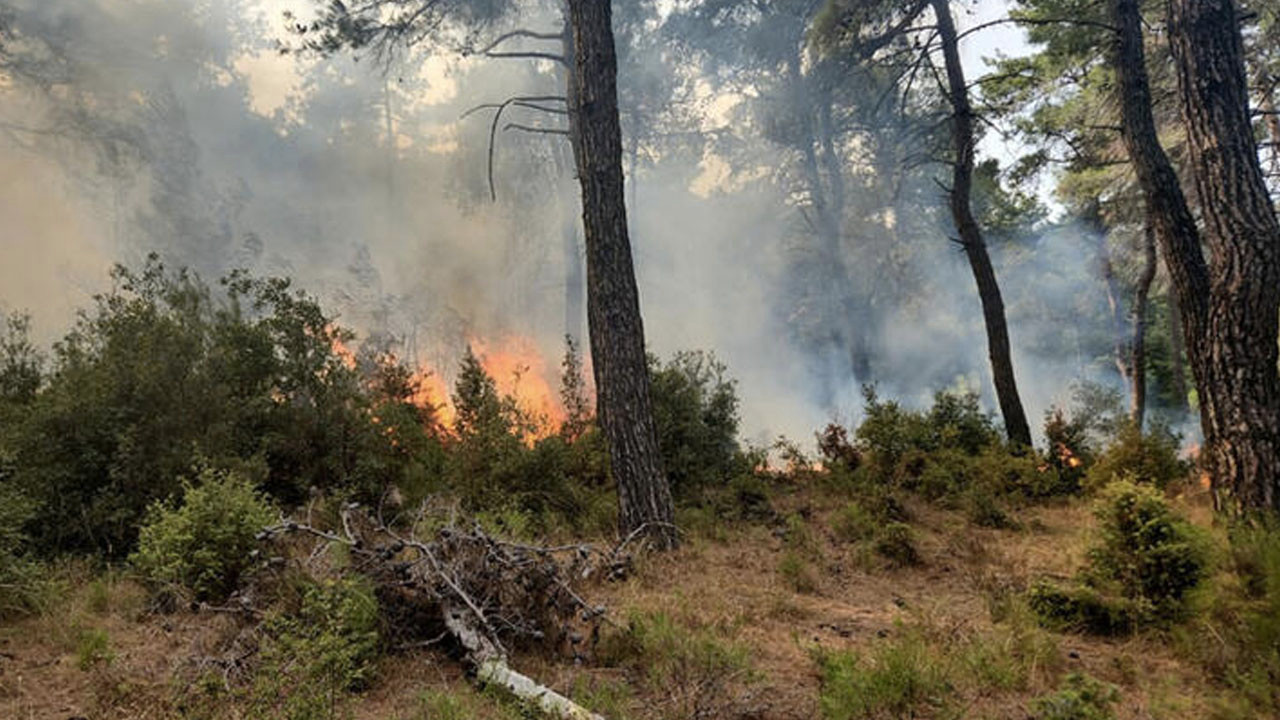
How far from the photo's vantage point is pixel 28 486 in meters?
5.69

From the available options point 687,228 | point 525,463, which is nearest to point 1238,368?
point 525,463

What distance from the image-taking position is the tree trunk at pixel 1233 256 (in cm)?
501

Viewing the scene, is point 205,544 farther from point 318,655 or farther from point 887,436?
point 887,436

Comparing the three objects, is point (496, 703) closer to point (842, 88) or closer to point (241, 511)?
point (241, 511)

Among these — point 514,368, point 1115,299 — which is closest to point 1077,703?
point 514,368

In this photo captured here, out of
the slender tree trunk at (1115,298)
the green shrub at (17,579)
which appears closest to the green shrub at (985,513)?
the green shrub at (17,579)

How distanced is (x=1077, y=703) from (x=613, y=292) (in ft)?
16.3

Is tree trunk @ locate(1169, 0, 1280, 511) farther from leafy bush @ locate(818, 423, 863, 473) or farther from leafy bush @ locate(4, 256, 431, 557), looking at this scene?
leafy bush @ locate(4, 256, 431, 557)

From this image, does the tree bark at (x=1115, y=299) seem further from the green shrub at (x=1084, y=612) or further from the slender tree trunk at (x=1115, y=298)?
the green shrub at (x=1084, y=612)

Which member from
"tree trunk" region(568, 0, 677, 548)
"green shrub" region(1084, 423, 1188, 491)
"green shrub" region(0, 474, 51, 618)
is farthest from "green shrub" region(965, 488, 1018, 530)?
"green shrub" region(0, 474, 51, 618)

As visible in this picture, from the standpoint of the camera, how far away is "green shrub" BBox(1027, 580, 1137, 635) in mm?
3803

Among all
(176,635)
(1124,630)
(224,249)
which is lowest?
(1124,630)

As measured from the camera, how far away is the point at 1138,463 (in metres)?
A: 8.28

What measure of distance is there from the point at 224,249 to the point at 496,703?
69.6ft
